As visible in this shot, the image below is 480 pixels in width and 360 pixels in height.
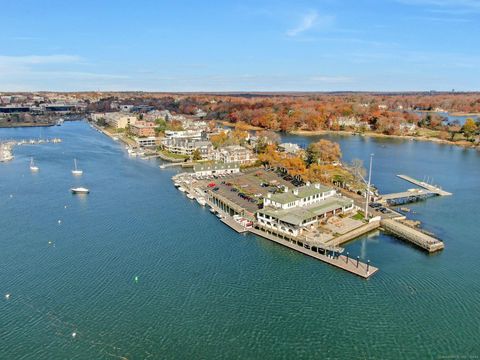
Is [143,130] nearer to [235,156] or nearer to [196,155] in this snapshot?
[196,155]

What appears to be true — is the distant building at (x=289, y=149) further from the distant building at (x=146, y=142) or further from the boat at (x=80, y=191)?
the boat at (x=80, y=191)

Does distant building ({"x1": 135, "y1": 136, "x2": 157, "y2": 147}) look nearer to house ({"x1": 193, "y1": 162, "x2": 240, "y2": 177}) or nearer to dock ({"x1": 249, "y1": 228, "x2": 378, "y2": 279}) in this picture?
house ({"x1": 193, "y1": 162, "x2": 240, "y2": 177})

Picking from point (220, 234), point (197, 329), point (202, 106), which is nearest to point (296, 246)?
point (220, 234)

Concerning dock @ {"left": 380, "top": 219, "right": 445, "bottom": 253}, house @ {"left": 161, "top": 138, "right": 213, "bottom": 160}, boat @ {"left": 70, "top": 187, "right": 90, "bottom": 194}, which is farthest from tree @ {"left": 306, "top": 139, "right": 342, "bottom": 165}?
boat @ {"left": 70, "top": 187, "right": 90, "bottom": 194}

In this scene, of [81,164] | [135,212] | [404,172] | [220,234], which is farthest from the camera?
[81,164]

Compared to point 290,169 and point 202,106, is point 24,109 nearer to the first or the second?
point 202,106

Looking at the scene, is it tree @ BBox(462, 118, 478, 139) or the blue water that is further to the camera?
tree @ BBox(462, 118, 478, 139)
